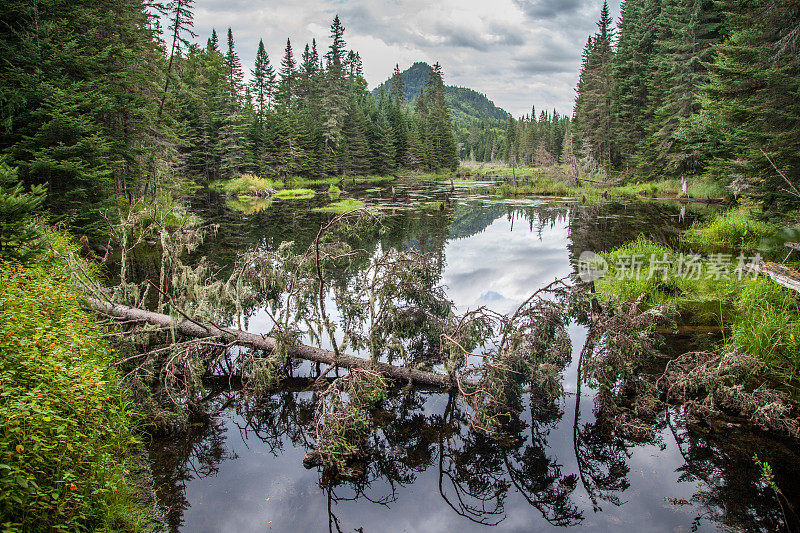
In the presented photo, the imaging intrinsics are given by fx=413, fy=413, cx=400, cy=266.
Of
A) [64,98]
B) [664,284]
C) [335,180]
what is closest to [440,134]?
[335,180]

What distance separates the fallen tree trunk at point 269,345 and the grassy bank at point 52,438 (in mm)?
2229

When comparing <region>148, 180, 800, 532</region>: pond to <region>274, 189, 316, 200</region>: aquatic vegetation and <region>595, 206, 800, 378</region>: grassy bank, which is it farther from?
<region>274, 189, 316, 200</region>: aquatic vegetation

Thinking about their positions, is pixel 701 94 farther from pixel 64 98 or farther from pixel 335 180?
pixel 335 180

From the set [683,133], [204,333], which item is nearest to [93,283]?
[204,333]

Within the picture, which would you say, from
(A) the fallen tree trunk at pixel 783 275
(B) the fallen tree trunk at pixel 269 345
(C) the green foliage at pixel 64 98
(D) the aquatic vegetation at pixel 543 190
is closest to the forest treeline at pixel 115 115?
(C) the green foliage at pixel 64 98

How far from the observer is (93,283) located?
26.2 feet

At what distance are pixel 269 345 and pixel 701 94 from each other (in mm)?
30593

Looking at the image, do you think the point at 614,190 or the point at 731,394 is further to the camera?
the point at 614,190

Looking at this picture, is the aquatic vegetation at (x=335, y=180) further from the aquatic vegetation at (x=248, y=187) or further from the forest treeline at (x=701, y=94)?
the forest treeline at (x=701, y=94)

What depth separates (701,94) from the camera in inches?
1019

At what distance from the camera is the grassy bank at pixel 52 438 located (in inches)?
128

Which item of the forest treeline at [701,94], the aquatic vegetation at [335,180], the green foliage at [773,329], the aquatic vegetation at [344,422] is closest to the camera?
the aquatic vegetation at [344,422]

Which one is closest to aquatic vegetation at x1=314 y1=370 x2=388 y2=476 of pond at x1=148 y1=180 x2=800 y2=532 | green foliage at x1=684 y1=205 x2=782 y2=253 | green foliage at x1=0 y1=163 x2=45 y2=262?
pond at x1=148 y1=180 x2=800 y2=532

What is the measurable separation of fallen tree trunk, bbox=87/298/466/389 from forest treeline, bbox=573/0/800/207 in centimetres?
568
